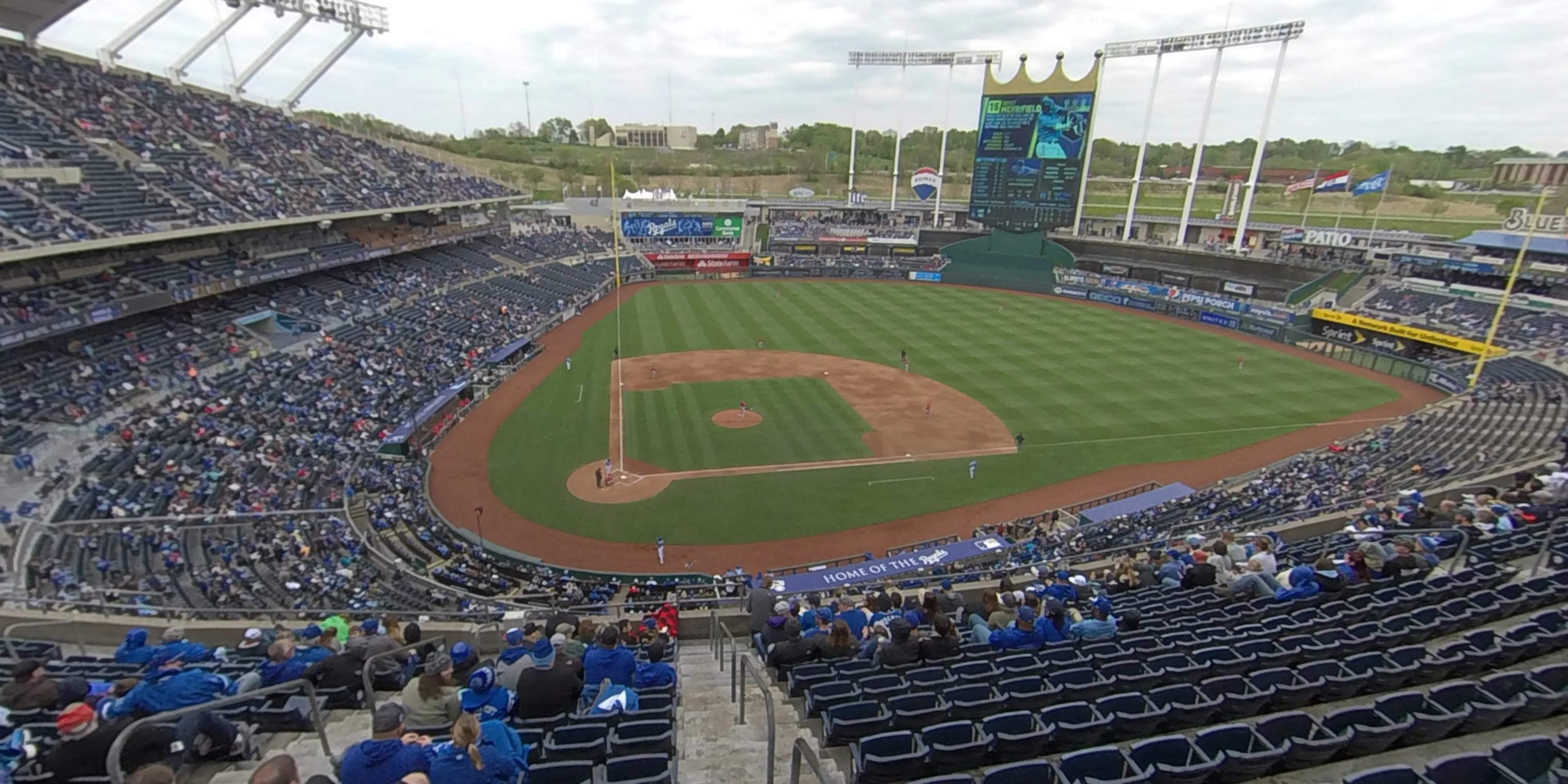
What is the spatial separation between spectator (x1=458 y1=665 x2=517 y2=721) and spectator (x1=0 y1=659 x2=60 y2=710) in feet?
12.5

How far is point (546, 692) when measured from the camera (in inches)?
260

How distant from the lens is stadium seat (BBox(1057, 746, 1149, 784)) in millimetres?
5375

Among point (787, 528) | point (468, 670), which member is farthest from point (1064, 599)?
point (787, 528)

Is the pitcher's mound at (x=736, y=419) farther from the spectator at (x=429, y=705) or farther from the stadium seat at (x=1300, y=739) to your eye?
the stadium seat at (x=1300, y=739)

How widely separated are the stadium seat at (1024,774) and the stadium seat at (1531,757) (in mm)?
3151

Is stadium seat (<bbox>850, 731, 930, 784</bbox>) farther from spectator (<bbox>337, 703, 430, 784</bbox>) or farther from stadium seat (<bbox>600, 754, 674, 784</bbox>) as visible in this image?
spectator (<bbox>337, 703, 430, 784</bbox>)

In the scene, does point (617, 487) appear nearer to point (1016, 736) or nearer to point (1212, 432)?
point (1016, 736)

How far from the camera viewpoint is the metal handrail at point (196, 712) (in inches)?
179

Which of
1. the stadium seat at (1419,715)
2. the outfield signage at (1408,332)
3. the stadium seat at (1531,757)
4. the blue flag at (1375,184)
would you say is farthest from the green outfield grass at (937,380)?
the stadium seat at (1531,757)

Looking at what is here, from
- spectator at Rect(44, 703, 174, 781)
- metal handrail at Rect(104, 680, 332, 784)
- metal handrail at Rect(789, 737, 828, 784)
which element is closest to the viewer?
metal handrail at Rect(104, 680, 332, 784)

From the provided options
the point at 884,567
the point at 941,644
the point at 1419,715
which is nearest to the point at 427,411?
the point at 884,567

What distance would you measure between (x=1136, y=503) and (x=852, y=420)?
40.9 feet

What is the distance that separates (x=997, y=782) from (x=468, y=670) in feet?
18.0

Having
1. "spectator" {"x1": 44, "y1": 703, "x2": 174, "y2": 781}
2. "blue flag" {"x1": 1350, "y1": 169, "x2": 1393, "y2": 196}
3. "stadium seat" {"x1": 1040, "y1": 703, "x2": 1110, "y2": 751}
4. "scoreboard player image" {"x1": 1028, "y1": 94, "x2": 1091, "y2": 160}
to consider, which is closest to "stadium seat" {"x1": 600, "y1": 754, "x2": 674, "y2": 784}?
"stadium seat" {"x1": 1040, "y1": 703, "x2": 1110, "y2": 751}
